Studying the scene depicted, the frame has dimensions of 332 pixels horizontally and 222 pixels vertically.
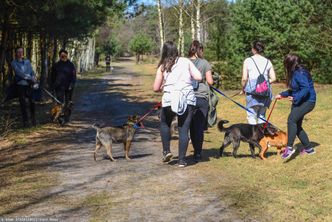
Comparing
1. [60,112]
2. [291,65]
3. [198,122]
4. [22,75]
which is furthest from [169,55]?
[60,112]

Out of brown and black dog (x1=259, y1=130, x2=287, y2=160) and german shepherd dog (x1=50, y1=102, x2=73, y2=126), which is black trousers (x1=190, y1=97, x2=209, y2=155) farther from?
german shepherd dog (x1=50, y1=102, x2=73, y2=126)

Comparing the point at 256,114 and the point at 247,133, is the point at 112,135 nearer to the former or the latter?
the point at 247,133

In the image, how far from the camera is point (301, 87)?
8234 millimetres

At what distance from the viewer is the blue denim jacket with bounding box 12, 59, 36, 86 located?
12.1m

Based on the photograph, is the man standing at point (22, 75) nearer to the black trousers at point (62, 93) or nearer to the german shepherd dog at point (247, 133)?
the black trousers at point (62, 93)

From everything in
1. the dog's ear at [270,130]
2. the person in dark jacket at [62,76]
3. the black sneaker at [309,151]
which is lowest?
the black sneaker at [309,151]

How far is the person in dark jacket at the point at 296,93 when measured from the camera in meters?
8.23

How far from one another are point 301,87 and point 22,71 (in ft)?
23.2

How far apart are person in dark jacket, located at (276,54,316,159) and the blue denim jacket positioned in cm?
664

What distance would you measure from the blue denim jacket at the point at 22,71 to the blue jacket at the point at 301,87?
684 centimetres

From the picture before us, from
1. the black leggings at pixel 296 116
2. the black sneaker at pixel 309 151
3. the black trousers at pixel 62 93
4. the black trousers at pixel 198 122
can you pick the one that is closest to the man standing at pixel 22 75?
the black trousers at pixel 62 93

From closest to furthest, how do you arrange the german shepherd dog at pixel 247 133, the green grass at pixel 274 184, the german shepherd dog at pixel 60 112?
1. the green grass at pixel 274 184
2. the german shepherd dog at pixel 247 133
3. the german shepherd dog at pixel 60 112

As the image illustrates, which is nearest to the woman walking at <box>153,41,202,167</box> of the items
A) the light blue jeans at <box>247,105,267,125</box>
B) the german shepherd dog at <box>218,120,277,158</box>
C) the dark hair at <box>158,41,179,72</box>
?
the dark hair at <box>158,41,179,72</box>

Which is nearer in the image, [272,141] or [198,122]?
[198,122]
